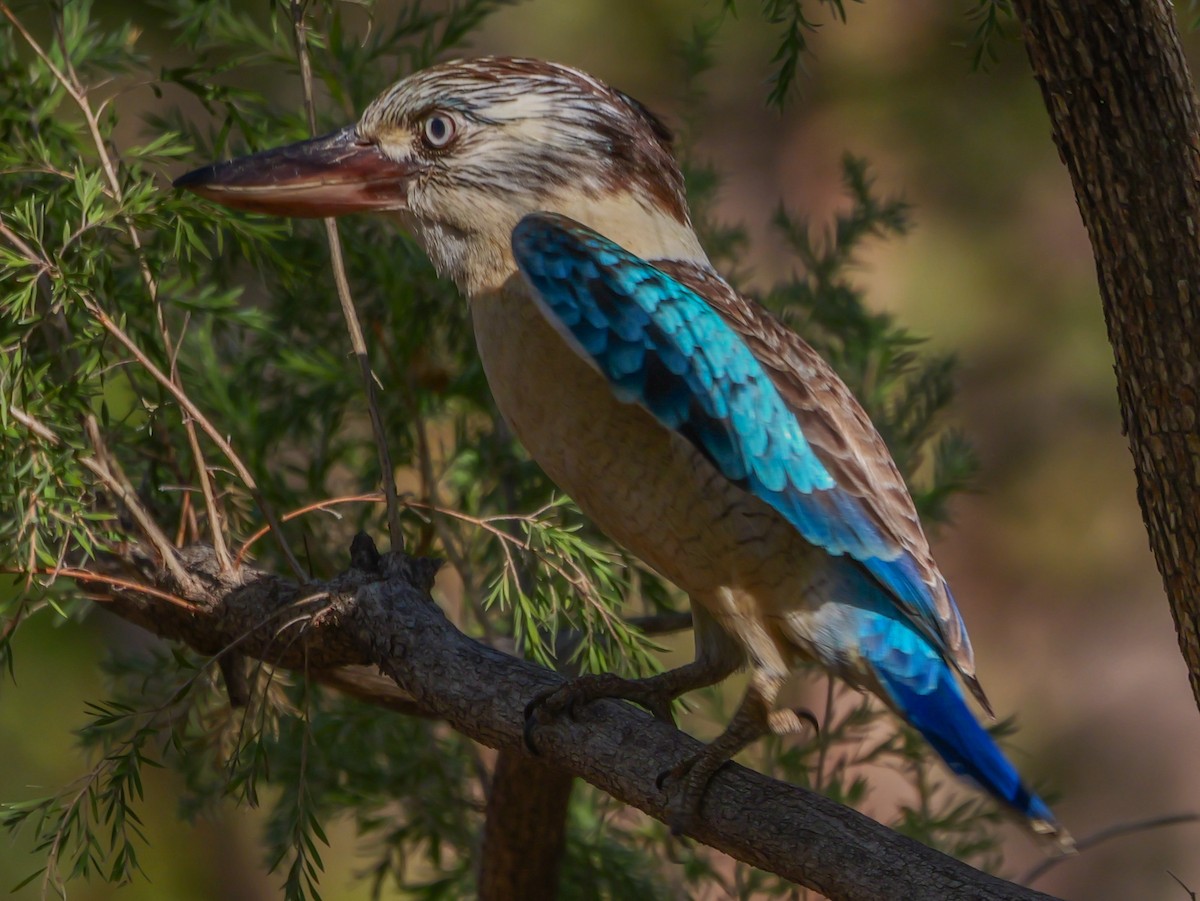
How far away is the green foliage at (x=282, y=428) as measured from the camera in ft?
5.72

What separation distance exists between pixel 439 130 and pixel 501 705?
2.64ft

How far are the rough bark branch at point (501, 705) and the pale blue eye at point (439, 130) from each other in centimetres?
58

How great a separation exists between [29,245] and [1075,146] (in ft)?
4.18

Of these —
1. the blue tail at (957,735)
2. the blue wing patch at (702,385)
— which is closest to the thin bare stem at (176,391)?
the blue wing patch at (702,385)

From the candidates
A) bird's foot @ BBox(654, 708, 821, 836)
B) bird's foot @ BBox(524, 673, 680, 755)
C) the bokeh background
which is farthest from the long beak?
the bokeh background

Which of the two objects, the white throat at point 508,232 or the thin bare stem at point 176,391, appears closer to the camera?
the thin bare stem at point 176,391

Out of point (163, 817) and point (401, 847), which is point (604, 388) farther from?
point (163, 817)

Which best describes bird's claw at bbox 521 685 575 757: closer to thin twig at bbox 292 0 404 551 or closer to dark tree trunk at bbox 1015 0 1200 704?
thin twig at bbox 292 0 404 551

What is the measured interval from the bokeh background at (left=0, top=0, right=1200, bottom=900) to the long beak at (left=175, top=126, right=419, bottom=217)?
4091 mm

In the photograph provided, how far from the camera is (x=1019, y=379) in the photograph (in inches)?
257

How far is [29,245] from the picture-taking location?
1.78 meters

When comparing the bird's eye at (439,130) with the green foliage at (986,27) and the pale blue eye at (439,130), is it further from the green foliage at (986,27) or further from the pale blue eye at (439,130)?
the green foliage at (986,27)

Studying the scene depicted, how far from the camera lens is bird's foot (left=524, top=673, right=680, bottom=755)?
171cm

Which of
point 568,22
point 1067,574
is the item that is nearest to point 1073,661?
point 1067,574
